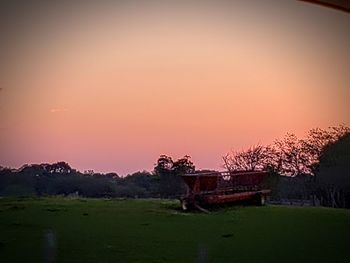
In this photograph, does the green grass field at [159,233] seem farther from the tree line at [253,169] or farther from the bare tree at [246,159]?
the bare tree at [246,159]

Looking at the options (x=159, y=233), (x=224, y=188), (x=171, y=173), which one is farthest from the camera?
(x=224, y=188)

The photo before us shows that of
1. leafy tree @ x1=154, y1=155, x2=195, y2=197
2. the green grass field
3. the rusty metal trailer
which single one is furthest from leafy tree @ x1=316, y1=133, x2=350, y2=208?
leafy tree @ x1=154, y1=155, x2=195, y2=197

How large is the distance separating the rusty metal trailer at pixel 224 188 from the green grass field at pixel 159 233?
98mm

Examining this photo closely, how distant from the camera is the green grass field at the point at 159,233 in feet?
13.5

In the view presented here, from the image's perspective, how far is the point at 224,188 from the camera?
15.6 ft

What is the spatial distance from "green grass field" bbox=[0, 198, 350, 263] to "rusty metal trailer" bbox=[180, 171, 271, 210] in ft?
0.32

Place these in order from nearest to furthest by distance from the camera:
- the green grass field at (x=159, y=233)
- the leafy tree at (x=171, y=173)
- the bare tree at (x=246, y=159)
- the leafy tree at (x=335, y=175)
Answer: the green grass field at (x=159, y=233)
the leafy tree at (x=171, y=173)
the bare tree at (x=246, y=159)
the leafy tree at (x=335, y=175)

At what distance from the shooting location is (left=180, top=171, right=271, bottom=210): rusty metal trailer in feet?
15.2

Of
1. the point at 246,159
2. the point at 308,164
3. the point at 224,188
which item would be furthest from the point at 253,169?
the point at 308,164

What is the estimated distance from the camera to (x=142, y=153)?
15.2 feet

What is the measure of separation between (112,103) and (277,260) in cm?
170

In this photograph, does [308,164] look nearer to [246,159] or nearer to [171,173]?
[246,159]

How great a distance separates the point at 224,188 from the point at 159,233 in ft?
2.30

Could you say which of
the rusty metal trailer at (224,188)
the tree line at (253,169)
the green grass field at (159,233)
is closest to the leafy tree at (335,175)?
the tree line at (253,169)
